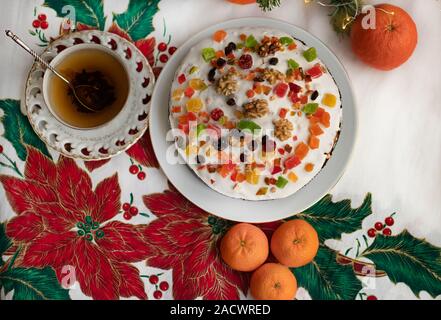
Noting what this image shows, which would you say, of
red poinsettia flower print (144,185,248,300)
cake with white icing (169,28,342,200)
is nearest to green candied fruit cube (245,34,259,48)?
cake with white icing (169,28,342,200)

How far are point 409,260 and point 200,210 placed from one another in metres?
0.54

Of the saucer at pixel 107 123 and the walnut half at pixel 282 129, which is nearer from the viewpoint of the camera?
the walnut half at pixel 282 129

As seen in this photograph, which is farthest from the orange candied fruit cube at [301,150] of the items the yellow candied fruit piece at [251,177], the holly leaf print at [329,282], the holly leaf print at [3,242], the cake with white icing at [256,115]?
the holly leaf print at [3,242]

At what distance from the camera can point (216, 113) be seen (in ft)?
3.40

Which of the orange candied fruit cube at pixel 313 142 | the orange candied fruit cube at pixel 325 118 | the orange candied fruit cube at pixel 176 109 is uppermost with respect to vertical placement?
the orange candied fruit cube at pixel 176 109

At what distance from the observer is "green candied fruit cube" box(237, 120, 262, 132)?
1.01m

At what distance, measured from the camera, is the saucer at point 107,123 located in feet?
3.84

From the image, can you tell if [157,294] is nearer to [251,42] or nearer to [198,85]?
[198,85]

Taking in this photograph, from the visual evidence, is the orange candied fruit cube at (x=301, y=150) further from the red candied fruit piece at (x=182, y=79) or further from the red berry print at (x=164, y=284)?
the red berry print at (x=164, y=284)

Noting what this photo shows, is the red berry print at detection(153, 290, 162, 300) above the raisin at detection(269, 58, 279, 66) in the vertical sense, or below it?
below

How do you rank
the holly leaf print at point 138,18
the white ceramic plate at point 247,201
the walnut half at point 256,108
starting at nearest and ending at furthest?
the walnut half at point 256,108
the white ceramic plate at point 247,201
the holly leaf print at point 138,18

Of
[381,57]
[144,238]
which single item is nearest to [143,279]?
[144,238]

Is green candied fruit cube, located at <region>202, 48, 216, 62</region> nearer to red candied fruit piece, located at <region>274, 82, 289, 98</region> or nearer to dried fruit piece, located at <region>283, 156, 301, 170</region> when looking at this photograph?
red candied fruit piece, located at <region>274, 82, 289, 98</region>

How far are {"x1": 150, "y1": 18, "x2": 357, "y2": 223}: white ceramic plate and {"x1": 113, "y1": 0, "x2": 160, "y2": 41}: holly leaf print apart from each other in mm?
140
